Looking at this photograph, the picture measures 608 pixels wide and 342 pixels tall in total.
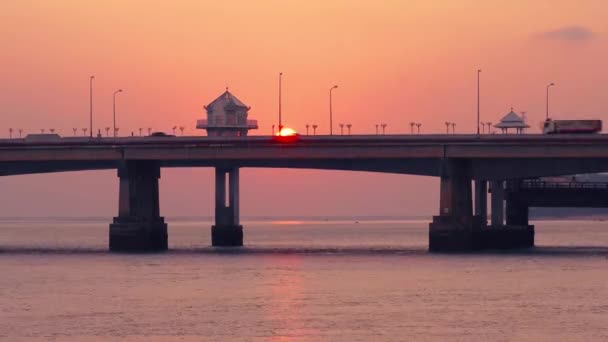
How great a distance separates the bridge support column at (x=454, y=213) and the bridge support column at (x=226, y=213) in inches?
1345

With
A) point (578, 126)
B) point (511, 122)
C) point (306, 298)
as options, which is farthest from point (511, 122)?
point (306, 298)

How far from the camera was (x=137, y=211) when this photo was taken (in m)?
139

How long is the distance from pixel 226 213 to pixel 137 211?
95.4ft

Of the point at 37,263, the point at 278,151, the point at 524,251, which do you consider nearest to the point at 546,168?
the point at 524,251

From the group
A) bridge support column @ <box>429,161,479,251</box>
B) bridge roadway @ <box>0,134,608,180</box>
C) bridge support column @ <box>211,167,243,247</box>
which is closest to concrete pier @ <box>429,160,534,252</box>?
bridge support column @ <box>429,161,479,251</box>

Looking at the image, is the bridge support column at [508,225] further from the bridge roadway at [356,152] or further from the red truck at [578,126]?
the red truck at [578,126]

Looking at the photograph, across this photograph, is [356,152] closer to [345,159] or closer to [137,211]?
[345,159]

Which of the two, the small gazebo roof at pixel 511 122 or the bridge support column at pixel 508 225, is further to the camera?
the small gazebo roof at pixel 511 122

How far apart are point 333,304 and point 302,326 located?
1112 cm

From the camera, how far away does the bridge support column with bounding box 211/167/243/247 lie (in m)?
164

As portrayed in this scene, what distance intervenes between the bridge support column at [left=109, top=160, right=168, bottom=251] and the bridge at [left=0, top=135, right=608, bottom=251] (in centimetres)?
9

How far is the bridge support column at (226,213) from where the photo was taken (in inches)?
6462

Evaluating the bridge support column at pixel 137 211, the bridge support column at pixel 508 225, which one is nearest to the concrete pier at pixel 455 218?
the bridge support column at pixel 508 225

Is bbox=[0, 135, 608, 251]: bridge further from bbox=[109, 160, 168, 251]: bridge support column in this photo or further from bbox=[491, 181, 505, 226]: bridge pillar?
bbox=[491, 181, 505, 226]: bridge pillar
